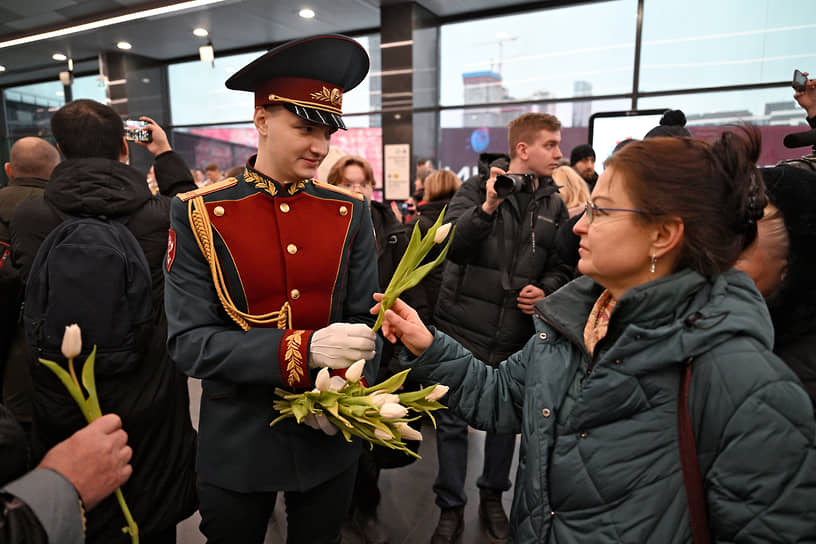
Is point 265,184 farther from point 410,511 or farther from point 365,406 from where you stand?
point 410,511

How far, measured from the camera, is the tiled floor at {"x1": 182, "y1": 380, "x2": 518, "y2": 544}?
2.14 m

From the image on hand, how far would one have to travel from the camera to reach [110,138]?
1.54m

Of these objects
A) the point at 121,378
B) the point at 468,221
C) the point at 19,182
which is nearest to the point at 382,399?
the point at 121,378

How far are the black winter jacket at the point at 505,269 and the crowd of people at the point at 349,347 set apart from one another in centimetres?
31

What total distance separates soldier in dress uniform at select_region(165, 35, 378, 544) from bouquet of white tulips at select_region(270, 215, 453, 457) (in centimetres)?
6

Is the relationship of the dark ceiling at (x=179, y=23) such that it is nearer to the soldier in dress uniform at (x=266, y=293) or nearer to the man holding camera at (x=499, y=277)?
the man holding camera at (x=499, y=277)

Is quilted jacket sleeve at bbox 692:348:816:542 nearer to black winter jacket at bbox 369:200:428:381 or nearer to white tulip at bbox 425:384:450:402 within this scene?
white tulip at bbox 425:384:450:402

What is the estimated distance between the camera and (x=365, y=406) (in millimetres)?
938

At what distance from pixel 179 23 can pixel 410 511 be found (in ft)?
25.4

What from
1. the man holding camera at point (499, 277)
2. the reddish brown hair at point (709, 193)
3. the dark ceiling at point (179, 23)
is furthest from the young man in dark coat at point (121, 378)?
the dark ceiling at point (179, 23)

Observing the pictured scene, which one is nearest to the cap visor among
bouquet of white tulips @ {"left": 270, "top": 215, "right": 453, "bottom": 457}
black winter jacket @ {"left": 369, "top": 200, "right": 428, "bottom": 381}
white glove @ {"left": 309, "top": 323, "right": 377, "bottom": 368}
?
bouquet of white tulips @ {"left": 270, "top": 215, "right": 453, "bottom": 457}

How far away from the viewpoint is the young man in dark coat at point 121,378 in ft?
4.69

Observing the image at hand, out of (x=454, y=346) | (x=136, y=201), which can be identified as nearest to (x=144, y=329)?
(x=136, y=201)

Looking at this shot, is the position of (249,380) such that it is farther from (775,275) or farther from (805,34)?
(805,34)
